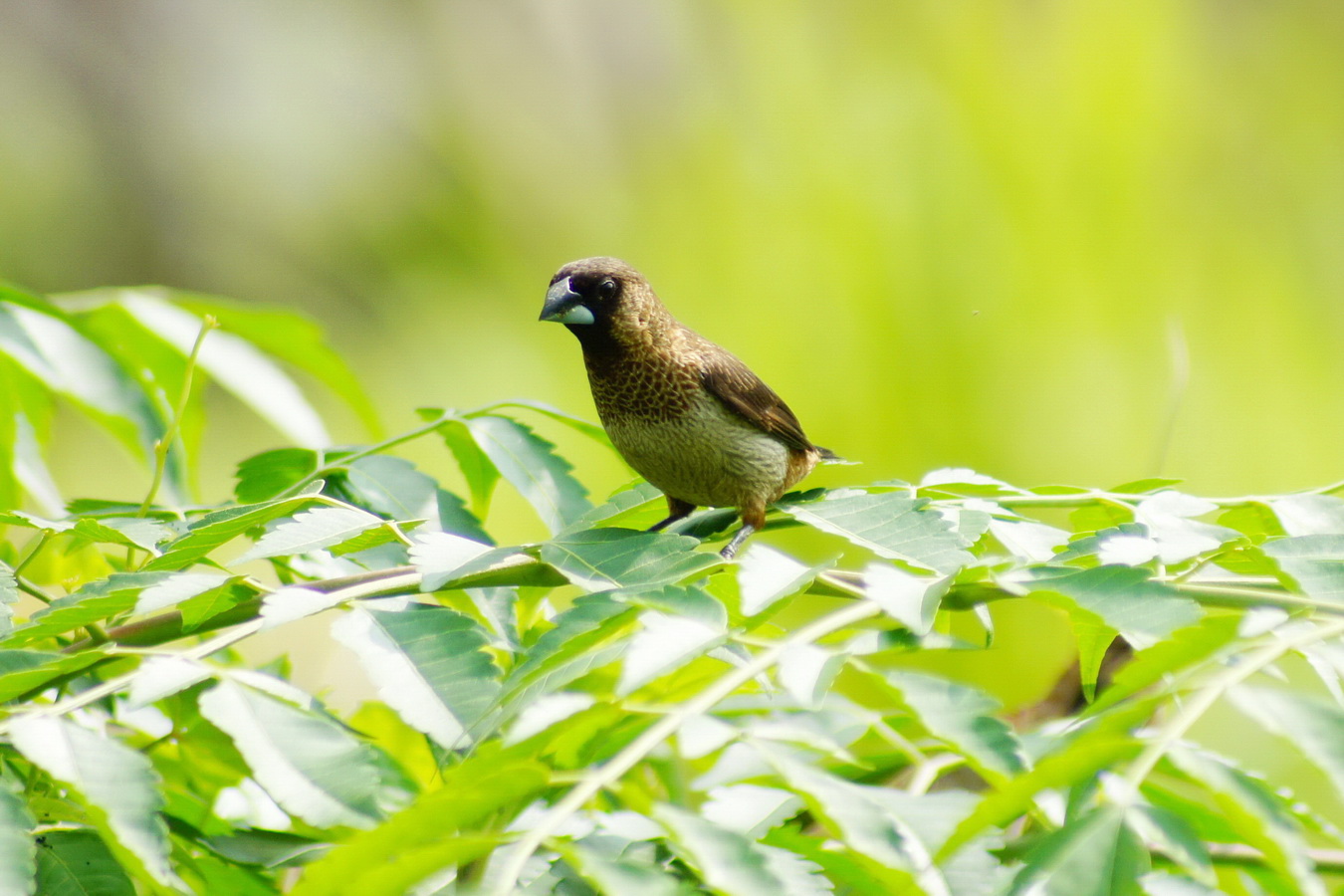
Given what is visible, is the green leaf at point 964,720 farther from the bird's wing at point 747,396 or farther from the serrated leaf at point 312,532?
the bird's wing at point 747,396

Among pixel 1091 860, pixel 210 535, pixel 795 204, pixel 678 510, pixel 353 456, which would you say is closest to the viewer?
pixel 1091 860

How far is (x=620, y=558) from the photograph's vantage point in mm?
933

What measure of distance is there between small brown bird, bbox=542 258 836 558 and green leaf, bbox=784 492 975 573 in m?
0.52

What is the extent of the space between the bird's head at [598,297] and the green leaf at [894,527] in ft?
2.15

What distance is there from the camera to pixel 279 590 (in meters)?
0.83

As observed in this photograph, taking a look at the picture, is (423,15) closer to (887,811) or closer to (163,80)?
(163,80)

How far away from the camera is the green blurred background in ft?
13.0

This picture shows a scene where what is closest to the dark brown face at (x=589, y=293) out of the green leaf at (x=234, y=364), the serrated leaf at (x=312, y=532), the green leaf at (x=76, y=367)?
the green leaf at (x=234, y=364)

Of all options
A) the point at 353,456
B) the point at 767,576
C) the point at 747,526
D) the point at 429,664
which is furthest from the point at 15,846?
the point at 747,526

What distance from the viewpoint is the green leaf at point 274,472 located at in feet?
4.28

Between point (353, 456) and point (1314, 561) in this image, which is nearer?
point (1314, 561)

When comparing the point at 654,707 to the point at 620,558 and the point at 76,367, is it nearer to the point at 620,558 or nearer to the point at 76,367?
the point at 620,558

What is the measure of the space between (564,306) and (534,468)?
1.28ft

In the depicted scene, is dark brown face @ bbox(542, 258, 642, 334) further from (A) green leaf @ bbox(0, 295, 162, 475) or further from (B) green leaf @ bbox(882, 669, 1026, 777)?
(B) green leaf @ bbox(882, 669, 1026, 777)
